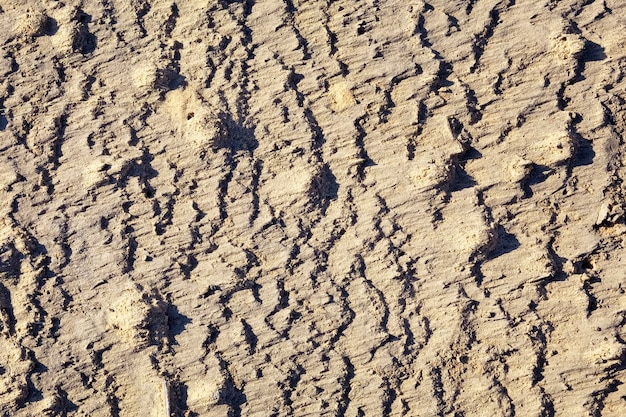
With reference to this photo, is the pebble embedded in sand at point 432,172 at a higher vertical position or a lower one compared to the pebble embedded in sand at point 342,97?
lower

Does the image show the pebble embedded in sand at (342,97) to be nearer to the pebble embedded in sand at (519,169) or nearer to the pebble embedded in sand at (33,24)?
the pebble embedded in sand at (519,169)

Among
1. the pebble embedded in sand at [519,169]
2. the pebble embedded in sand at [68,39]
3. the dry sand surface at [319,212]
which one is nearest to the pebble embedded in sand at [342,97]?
the dry sand surface at [319,212]

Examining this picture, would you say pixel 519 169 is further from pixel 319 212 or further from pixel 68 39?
pixel 68 39

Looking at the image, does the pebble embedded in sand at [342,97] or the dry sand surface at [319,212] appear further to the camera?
the pebble embedded in sand at [342,97]

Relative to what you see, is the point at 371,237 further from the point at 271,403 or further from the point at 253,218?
the point at 271,403

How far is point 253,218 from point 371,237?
0.52m

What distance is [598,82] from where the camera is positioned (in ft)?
8.39

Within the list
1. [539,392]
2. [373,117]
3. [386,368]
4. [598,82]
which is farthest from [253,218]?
[598,82]

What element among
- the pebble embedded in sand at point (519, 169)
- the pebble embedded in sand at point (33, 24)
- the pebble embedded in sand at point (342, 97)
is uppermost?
the pebble embedded in sand at point (33, 24)

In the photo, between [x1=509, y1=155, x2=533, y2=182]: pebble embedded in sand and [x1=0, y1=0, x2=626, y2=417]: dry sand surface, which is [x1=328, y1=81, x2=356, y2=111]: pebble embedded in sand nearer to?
[x1=0, y1=0, x2=626, y2=417]: dry sand surface

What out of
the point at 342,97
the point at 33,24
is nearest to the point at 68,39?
the point at 33,24

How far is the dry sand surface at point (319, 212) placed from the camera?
249 cm

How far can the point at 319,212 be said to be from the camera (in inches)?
101

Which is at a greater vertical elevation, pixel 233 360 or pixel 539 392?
pixel 233 360
